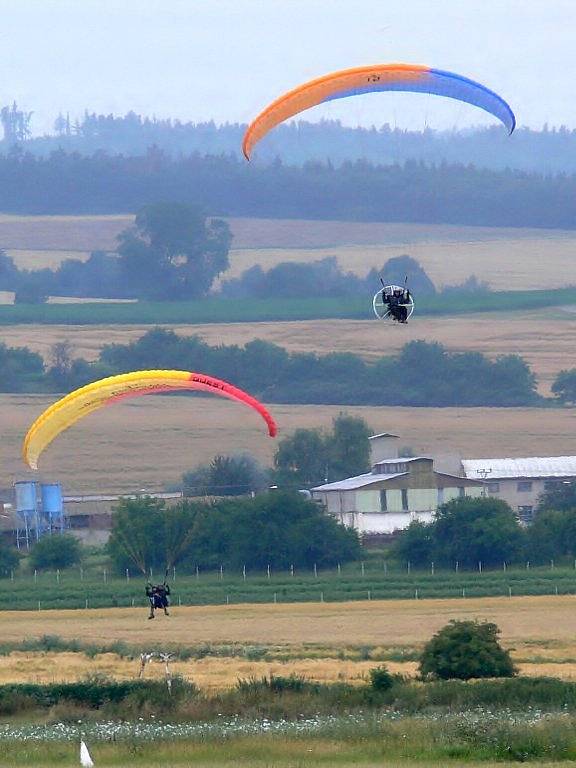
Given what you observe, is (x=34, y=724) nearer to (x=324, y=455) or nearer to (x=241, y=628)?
(x=241, y=628)

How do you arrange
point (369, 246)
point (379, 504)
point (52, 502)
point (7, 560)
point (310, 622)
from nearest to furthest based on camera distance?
point (310, 622)
point (7, 560)
point (379, 504)
point (52, 502)
point (369, 246)

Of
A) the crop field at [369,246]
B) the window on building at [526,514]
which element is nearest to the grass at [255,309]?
the crop field at [369,246]

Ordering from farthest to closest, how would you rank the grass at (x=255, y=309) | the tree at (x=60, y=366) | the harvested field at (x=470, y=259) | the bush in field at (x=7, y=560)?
the harvested field at (x=470, y=259), the grass at (x=255, y=309), the tree at (x=60, y=366), the bush in field at (x=7, y=560)

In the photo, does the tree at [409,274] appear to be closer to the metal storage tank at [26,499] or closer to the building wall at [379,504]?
the building wall at [379,504]

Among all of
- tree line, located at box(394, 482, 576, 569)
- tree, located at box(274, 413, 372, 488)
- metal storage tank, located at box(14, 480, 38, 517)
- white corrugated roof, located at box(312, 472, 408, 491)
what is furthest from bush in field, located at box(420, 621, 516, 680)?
tree, located at box(274, 413, 372, 488)

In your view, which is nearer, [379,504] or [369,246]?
[379,504]

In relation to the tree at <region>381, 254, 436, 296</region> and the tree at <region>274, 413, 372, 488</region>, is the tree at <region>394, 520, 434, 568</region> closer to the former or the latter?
the tree at <region>274, 413, 372, 488</region>

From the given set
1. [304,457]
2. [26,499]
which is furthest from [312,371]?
[26,499]

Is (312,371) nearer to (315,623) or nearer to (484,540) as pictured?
(484,540)
